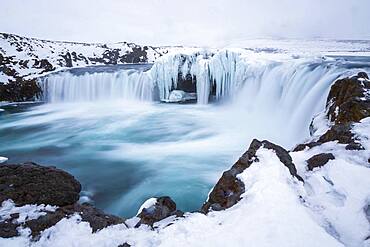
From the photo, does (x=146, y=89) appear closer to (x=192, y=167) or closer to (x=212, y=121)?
(x=212, y=121)

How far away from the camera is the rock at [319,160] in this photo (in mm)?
3867

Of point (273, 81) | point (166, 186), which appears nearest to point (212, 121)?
point (273, 81)

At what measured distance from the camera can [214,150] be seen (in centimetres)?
981

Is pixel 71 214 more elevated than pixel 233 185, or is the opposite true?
Answer: pixel 233 185

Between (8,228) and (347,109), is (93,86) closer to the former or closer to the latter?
(347,109)

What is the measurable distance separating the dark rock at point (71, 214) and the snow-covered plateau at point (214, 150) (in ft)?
0.05

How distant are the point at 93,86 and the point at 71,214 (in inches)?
729

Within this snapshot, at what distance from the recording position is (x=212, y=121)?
Result: 13.7 m

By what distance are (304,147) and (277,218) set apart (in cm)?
238

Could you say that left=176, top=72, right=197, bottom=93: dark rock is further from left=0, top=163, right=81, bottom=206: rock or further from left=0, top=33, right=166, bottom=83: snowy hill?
left=0, top=163, right=81, bottom=206: rock

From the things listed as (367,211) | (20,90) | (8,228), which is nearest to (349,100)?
(367,211)

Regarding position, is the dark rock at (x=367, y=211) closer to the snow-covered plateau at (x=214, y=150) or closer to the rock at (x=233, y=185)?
the snow-covered plateau at (x=214, y=150)

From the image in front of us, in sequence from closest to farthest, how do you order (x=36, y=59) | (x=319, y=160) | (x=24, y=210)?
(x=24, y=210) → (x=319, y=160) → (x=36, y=59)

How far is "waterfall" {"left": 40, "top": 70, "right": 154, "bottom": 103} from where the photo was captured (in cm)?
2003
